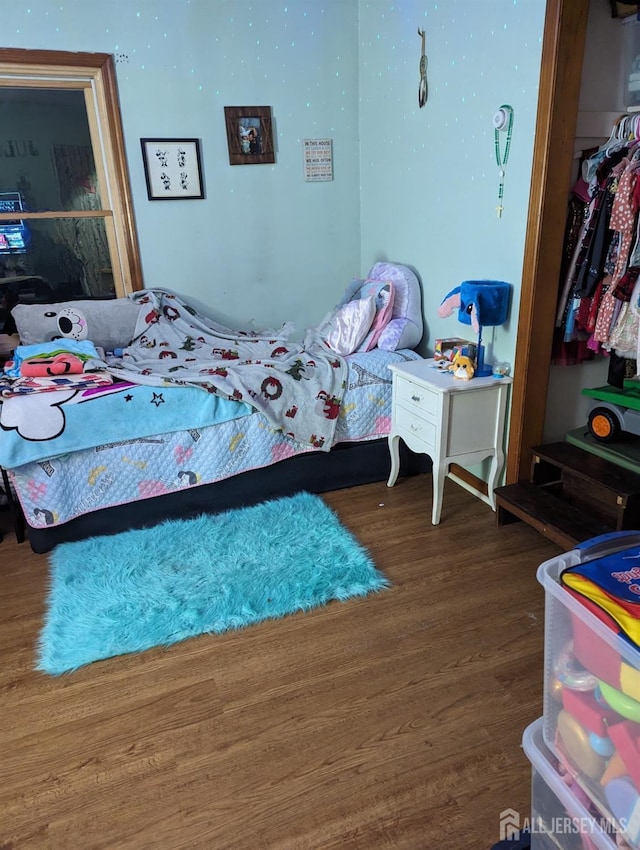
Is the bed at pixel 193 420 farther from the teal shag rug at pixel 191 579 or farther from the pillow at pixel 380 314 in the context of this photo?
the teal shag rug at pixel 191 579

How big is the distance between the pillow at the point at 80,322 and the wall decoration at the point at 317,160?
52.5 inches

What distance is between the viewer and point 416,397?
8.40 ft

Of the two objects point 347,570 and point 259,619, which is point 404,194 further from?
point 259,619

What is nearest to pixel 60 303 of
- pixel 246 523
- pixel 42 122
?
pixel 42 122

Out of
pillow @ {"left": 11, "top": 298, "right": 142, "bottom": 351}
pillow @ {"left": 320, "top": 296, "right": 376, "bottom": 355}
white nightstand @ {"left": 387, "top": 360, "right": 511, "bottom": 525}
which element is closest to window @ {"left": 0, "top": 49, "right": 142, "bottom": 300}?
pillow @ {"left": 11, "top": 298, "right": 142, "bottom": 351}

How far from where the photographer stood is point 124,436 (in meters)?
2.46

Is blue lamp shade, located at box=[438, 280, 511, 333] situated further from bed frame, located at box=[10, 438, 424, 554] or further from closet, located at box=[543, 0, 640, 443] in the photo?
bed frame, located at box=[10, 438, 424, 554]

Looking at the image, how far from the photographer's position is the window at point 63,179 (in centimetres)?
307

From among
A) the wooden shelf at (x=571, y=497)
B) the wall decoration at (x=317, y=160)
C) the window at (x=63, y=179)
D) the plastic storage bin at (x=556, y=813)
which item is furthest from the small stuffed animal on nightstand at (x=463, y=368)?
the window at (x=63, y=179)

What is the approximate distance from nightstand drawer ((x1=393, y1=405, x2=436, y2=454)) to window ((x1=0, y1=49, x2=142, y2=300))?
5.85ft

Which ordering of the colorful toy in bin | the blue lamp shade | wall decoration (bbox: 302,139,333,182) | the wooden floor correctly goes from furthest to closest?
wall decoration (bbox: 302,139,333,182), the blue lamp shade, the wooden floor, the colorful toy in bin

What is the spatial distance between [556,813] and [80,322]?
9.73ft

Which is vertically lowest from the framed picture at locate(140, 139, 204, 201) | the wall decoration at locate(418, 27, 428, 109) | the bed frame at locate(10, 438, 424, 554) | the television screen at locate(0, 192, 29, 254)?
the bed frame at locate(10, 438, 424, 554)

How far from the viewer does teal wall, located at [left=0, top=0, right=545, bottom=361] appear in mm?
2520
